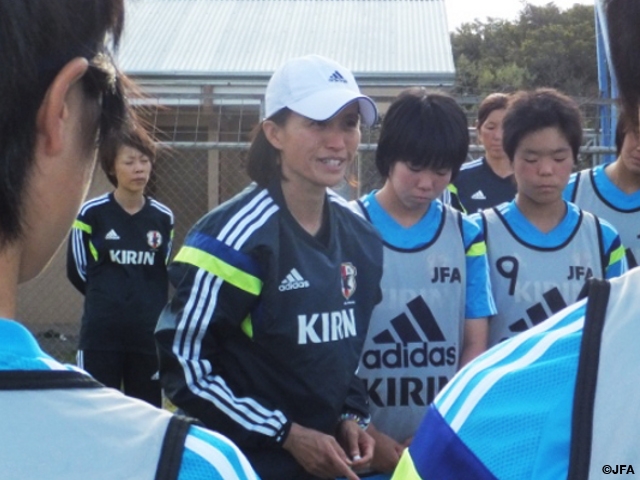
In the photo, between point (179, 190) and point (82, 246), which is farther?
point (179, 190)

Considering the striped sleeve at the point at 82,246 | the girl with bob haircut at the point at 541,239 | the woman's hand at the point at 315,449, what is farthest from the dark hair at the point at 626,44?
the striped sleeve at the point at 82,246

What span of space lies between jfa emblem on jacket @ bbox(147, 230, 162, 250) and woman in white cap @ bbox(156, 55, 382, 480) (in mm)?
3267

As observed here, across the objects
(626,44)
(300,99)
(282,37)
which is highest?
(282,37)

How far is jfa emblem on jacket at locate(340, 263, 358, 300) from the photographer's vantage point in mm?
2910

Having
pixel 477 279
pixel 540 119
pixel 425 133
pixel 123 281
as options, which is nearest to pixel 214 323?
pixel 477 279

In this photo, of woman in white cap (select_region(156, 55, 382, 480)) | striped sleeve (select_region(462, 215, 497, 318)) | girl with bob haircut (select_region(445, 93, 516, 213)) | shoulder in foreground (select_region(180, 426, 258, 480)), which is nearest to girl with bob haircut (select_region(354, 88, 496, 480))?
striped sleeve (select_region(462, 215, 497, 318))

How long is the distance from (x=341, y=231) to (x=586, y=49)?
1303 inches

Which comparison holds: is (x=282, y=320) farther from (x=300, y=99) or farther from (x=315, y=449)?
(x=300, y=99)

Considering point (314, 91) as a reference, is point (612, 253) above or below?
below

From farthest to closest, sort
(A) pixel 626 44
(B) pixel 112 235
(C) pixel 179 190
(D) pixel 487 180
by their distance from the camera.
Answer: (C) pixel 179 190
(B) pixel 112 235
(D) pixel 487 180
(A) pixel 626 44

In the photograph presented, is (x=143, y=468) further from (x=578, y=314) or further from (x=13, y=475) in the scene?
(x=578, y=314)

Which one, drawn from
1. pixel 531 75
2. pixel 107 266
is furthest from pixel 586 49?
pixel 107 266

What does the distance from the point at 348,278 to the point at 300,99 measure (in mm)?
568

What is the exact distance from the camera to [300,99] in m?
3.02
